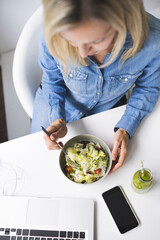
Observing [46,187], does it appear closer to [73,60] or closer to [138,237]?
[138,237]

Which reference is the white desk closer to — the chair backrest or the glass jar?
the glass jar

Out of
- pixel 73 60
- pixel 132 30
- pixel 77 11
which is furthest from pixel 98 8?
pixel 73 60

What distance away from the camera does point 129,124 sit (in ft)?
2.73

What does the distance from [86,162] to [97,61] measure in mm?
378

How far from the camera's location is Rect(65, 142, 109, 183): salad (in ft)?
2.48

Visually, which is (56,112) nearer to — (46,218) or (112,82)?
(112,82)

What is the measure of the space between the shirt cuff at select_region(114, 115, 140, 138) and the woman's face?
0.34 m

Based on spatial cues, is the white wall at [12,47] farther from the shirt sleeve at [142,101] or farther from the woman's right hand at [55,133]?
the shirt sleeve at [142,101]

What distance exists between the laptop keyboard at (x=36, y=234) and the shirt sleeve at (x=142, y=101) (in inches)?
16.3

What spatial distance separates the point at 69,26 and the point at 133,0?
186 mm

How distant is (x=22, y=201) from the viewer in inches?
30.3

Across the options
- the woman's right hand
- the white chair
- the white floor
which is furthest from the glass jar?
the white floor

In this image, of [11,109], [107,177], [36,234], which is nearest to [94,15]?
[107,177]

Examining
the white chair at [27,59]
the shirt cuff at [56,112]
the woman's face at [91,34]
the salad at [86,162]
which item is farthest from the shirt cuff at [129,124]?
the white chair at [27,59]
